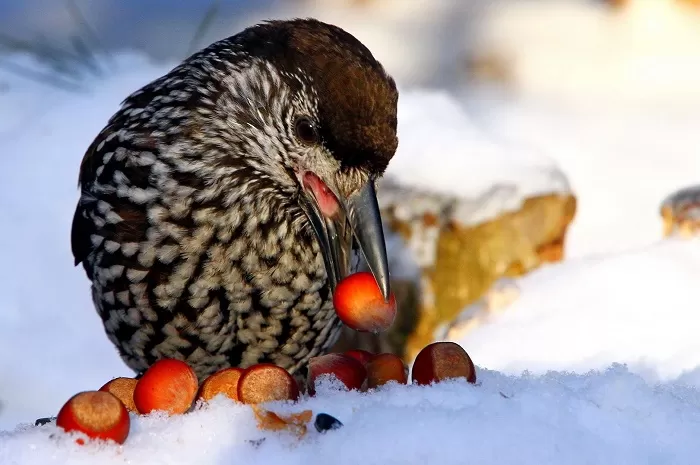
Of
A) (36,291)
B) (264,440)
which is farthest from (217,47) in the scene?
(36,291)

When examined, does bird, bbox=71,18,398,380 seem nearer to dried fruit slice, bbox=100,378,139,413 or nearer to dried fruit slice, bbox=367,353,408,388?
dried fruit slice, bbox=367,353,408,388

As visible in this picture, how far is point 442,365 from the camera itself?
195cm

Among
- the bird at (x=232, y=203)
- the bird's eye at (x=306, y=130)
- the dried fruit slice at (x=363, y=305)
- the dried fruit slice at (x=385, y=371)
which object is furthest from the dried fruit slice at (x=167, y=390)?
the bird's eye at (x=306, y=130)

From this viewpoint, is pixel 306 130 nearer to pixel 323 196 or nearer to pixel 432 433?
pixel 323 196

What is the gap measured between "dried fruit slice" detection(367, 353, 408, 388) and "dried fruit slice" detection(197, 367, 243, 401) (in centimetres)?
30

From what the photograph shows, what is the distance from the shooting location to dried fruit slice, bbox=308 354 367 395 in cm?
202

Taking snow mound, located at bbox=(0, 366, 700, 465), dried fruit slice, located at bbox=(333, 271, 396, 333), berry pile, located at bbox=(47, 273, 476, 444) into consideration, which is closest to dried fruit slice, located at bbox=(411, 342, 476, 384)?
berry pile, located at bbox=(47, 273, 476, 444)

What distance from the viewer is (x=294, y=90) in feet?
9.02

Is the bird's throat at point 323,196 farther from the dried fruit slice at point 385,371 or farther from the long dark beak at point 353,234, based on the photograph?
the dried fruit slice at point 385,371

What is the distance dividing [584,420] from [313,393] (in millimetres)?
569

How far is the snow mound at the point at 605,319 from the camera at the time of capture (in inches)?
132

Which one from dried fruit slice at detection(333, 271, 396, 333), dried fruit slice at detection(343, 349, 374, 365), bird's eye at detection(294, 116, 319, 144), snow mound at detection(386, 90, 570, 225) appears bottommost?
dried fruit slice at detection(343, 349, 374, 365)

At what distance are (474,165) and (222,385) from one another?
123 inches

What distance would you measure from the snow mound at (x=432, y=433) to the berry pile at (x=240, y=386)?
0.10ft
